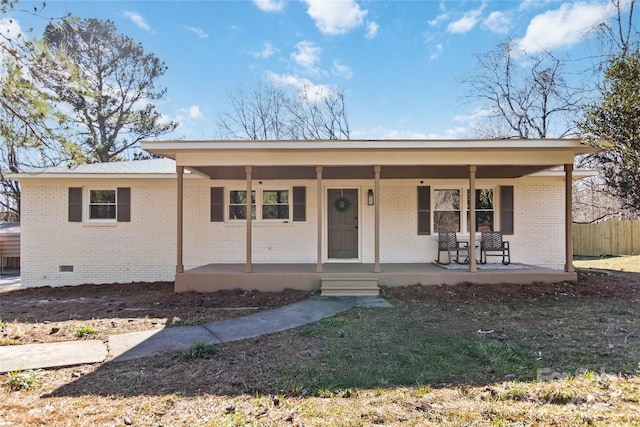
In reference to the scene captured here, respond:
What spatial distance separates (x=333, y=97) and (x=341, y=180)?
46.0 ft

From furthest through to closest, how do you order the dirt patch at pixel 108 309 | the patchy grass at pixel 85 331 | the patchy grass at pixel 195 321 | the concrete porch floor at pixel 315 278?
the concrete porch floor at pixel 315 278 < the patchy grass at pixel 195 321 < the dirt patch at pixel 108 309 < the patchy grass at pixel 85 331

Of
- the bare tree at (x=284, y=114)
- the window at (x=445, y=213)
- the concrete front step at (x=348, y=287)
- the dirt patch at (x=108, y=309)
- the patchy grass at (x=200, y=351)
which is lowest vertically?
the dirt patch at (x=108, y=309)

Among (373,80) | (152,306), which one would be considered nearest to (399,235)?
(152,306)

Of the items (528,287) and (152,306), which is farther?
(528,287)

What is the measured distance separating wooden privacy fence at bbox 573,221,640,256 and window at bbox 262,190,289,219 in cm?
1228

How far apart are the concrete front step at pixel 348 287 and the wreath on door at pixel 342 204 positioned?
8.20ft

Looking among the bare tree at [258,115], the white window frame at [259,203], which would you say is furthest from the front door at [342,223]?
the bare tree at [258,115]

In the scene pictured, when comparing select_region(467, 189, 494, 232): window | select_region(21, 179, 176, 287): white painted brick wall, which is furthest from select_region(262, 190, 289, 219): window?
select_region(467, 189, 494, 232): window

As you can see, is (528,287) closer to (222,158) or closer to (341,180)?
(341,180)

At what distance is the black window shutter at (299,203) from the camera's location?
9.13m

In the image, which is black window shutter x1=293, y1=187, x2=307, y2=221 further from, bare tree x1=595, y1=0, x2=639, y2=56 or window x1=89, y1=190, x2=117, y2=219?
bare tree x1=595, y1=0, x2=639, y2=56

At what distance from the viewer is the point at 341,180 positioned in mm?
9086

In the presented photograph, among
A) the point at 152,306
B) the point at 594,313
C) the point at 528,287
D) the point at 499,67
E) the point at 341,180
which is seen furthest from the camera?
the point at 499,67

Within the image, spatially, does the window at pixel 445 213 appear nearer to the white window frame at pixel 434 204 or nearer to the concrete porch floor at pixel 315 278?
the white window frame at pixel 434 204
